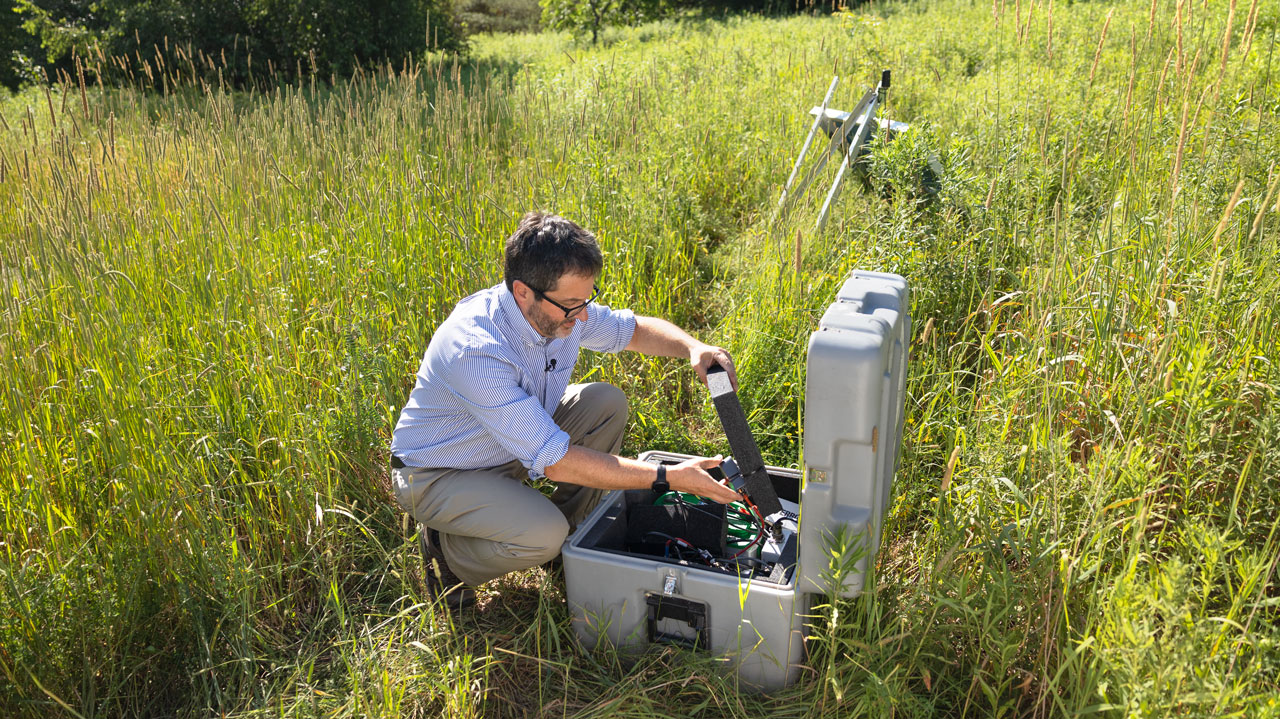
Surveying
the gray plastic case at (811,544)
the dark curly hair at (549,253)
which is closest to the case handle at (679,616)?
the gray plastic case at (811,544)

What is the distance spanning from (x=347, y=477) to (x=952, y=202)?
2713 mm

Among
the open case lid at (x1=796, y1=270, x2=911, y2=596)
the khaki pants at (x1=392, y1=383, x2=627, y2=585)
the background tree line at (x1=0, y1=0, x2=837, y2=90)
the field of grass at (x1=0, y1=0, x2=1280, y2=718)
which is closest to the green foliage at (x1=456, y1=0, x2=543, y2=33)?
the background tree line at (x1=0, y1=0, x2=837, y2=90)

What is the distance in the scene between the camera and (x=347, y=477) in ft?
10.0

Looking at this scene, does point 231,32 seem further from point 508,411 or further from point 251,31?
point 508,411

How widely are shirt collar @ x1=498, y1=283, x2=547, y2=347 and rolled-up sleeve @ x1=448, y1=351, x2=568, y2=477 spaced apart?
16 cm

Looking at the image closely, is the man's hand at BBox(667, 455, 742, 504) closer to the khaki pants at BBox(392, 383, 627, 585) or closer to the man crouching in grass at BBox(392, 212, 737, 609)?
the man crouching in grass at BBox(392, 212, 737, 609)

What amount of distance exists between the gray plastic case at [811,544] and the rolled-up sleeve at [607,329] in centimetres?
56

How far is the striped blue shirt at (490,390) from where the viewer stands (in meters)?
2.40

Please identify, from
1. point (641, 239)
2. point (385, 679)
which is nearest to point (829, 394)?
point (385, 679)

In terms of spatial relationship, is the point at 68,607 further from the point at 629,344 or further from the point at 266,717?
the point at 629,344

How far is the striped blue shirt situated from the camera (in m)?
2.40

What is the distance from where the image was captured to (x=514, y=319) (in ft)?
8.48

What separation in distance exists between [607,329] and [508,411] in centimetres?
67

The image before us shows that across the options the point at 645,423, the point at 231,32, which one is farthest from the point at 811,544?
the point at 231,32
